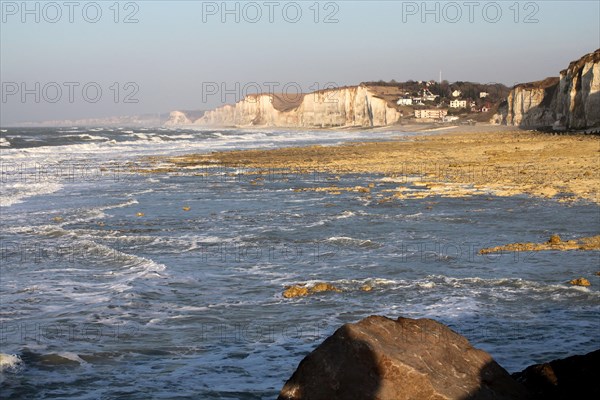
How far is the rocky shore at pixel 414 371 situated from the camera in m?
4.73

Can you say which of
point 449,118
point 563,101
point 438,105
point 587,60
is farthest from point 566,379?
point 438,105

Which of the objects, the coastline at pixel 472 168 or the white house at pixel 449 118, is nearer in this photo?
the coastline at pixel 472 168

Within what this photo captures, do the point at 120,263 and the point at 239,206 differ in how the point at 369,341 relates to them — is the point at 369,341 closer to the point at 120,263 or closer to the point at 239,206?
the point at 120,263

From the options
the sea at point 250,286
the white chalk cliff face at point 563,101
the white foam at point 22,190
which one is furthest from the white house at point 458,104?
the sea at point 250,286

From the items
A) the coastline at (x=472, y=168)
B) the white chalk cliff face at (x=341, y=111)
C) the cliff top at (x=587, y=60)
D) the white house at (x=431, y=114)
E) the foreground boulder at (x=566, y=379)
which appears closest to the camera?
the foreground boulder at (x=566, y=379)

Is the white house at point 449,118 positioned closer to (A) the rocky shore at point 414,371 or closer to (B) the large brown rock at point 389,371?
(A) the rocky shore at point 414,371

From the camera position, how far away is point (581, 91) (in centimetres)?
5950

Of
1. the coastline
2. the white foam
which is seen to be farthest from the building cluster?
the white foam

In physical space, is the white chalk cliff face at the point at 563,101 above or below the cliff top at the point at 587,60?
below

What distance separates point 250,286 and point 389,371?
21.7 feet

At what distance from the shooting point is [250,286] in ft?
36.9

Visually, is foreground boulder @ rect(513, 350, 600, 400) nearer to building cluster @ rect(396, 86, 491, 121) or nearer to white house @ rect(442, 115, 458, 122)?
white house @ rect(442, 115, 458, 122)

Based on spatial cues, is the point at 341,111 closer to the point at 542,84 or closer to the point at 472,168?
the point at 542,84

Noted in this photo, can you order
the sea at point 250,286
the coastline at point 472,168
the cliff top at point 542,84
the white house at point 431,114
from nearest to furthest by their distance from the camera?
the sea at point 250,286
the coastline at point 472,168
the cliff top at point 542,84
the white house at point 431,114
